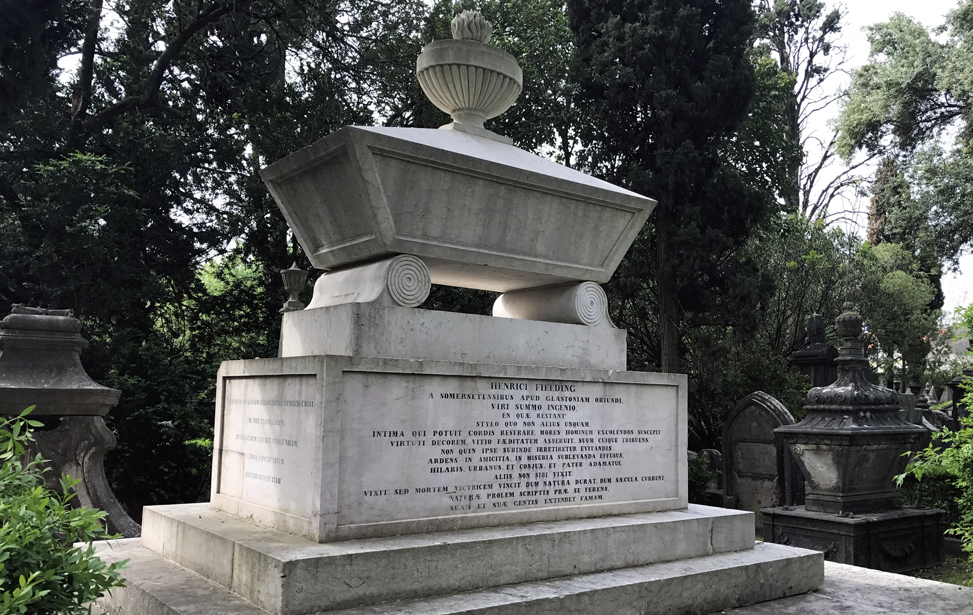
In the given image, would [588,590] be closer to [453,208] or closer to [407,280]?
[407,280]

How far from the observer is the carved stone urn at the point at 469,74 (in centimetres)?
516

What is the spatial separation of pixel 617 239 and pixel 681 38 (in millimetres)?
11040

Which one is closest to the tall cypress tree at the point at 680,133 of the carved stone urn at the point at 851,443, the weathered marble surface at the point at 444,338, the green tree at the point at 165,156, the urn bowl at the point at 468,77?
the green tree at the point at 165,156

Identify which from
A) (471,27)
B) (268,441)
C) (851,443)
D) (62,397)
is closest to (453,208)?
(471,27)

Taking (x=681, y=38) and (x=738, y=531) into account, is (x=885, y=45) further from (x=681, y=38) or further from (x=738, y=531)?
(x=738, y=531)

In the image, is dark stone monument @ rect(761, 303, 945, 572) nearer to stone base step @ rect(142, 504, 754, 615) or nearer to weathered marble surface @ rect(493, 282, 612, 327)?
stone base step @ rect(142, 504, 754, 615)

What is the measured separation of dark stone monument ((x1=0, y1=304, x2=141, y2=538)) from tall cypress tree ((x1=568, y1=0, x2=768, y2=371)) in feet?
34.8

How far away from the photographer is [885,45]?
23.7 metres

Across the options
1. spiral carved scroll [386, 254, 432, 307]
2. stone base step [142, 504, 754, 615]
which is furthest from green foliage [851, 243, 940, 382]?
spiral carved scroll [386, 254, 432, 307]

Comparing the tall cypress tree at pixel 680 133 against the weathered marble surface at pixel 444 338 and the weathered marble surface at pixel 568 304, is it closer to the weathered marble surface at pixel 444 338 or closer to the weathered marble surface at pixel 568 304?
the weathered marble surface at pixel 568 304

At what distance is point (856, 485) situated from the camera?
26.8ft

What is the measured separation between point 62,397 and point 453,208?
4198 millimetres

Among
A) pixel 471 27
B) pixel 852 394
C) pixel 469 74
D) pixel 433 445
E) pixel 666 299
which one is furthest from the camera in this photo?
pixel 666 299

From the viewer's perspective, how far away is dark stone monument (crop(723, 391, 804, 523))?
34.3 feet
